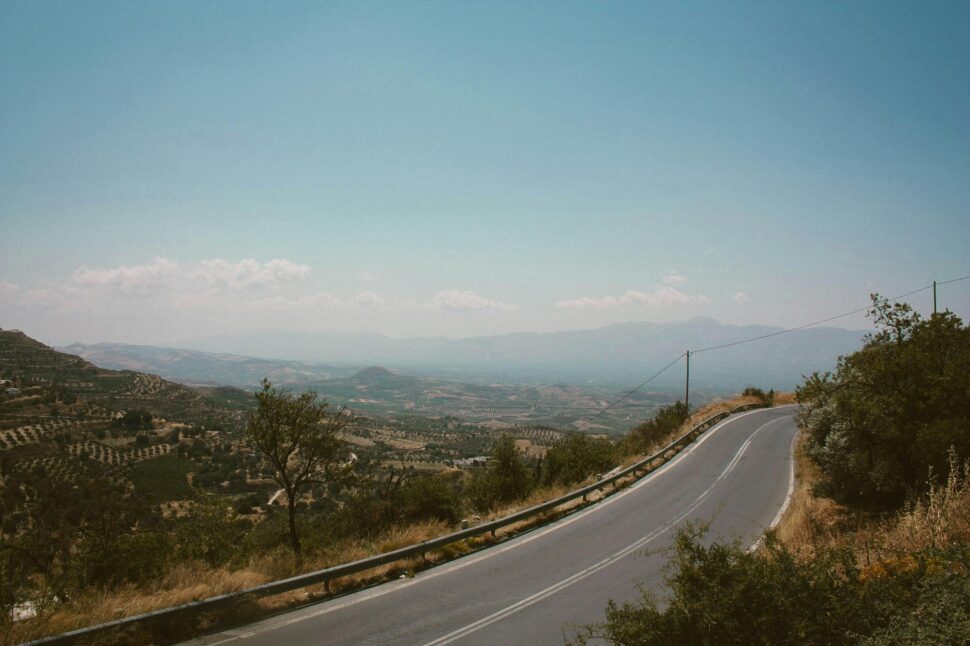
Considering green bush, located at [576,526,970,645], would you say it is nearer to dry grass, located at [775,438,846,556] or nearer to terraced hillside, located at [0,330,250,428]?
dry grass, located at [775,438,846,556]

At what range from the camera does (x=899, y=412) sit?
1044cm

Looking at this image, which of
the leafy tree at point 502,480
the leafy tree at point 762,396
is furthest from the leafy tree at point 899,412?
the leafy tree at point 762,396

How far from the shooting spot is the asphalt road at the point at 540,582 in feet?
23.7

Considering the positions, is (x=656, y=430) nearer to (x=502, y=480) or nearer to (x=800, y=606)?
(x=502, y=480)

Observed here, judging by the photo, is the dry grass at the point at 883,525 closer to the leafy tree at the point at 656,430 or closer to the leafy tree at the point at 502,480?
the leafy tree at the point at 502,480

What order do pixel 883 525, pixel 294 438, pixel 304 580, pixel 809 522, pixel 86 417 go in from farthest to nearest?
pixel 86 417, pixel 294 438, pixel 809 522, pixel 883 525, pixel 304 580

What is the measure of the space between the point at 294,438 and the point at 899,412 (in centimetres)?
1526

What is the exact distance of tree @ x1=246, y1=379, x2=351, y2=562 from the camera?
11953mm

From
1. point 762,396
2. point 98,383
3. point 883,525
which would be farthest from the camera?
point 98,383

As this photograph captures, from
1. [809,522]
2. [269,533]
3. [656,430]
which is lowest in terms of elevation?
[269,533]

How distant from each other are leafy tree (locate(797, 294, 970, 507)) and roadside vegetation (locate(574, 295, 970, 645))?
31 mm

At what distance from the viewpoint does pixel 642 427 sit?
32.5 meters

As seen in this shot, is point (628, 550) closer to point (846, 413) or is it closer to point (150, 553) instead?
point (846, 413)

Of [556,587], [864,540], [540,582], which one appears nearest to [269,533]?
[540,582]
